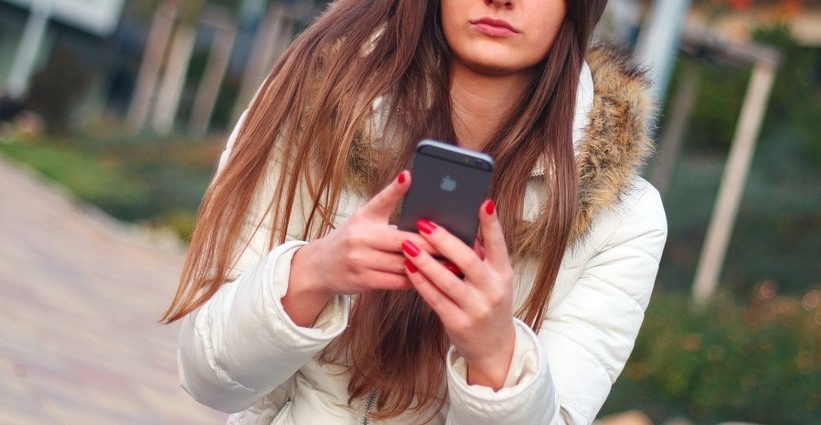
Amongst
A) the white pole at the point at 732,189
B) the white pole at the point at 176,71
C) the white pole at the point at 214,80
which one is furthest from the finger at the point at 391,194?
the white pole at the point at 176,71

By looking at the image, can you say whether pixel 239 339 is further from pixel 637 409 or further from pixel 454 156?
pixel 637 409

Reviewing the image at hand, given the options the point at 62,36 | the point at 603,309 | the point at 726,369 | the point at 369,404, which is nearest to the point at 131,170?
the point at 726,369

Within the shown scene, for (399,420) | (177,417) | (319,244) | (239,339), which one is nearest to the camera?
(319,244)

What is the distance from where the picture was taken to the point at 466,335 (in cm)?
191

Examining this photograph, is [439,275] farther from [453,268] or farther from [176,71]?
[176,71]

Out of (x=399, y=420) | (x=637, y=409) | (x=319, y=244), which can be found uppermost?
(x=319, y=244)

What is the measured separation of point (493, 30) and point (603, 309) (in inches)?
21.0

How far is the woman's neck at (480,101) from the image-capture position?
2.57 m

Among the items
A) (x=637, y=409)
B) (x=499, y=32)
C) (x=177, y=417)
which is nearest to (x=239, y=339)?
(x=499, y=32)

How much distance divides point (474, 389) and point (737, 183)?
32.9 ft

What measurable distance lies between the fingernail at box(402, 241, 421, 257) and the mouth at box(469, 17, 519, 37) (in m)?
0.67

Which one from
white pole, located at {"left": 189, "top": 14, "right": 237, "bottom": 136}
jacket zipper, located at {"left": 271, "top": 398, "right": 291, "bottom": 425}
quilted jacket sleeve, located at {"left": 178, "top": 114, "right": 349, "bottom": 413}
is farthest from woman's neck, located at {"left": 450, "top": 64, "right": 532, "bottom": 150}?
white pole, located at {"left": 189, "top": 14, "right": 237, "bottom": 136}

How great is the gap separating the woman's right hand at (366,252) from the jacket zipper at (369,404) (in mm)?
401

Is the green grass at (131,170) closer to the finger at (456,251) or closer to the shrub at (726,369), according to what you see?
the shrub at (726,369)
